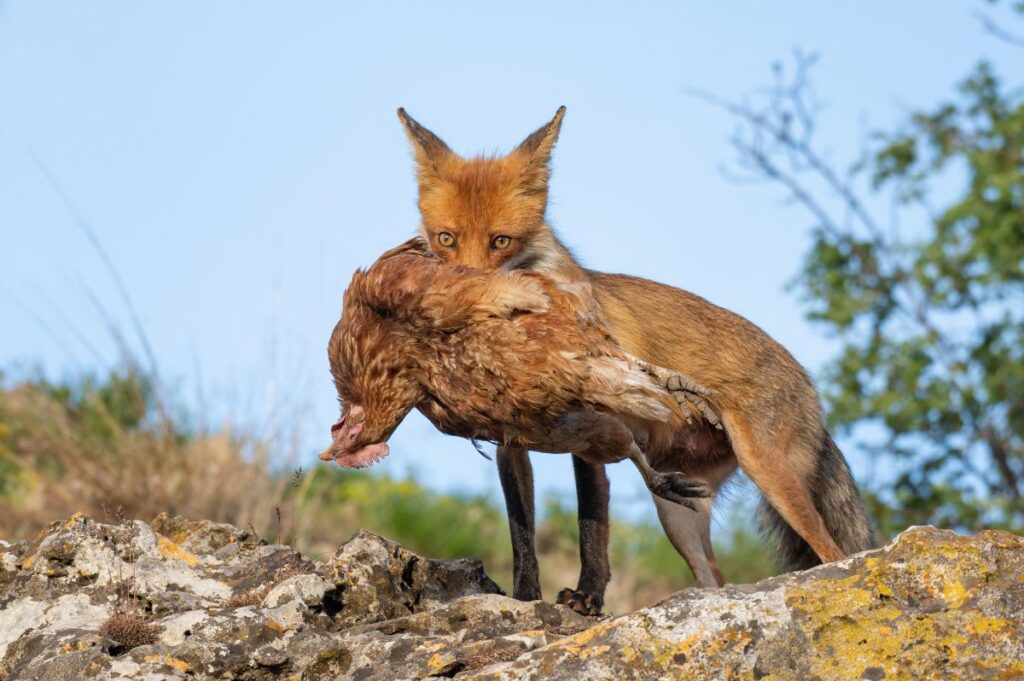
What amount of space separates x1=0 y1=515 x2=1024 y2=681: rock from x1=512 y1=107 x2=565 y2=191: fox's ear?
2.60m

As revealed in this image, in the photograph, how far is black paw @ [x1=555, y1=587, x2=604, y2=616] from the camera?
5875mm

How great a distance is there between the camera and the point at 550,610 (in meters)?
5.10

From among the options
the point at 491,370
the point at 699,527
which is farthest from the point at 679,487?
the point at 699,527

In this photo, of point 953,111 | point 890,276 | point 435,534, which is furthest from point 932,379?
point 435,534

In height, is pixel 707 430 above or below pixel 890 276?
below

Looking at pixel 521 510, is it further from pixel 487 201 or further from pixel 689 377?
pixel 487 201

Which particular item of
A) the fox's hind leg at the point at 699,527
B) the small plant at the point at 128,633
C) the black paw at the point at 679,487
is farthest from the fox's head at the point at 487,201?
the small plant at the point at 128,633

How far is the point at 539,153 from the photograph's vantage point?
7316 mm

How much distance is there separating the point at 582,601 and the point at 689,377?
1284 millimetres

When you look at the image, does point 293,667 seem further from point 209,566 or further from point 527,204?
point 527,204

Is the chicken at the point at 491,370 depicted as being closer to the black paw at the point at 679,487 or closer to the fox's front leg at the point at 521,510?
the black paw at the point at 679,487

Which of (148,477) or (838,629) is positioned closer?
(838,629)

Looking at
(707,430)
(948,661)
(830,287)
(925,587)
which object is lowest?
(948,661)

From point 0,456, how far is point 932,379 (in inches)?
429
